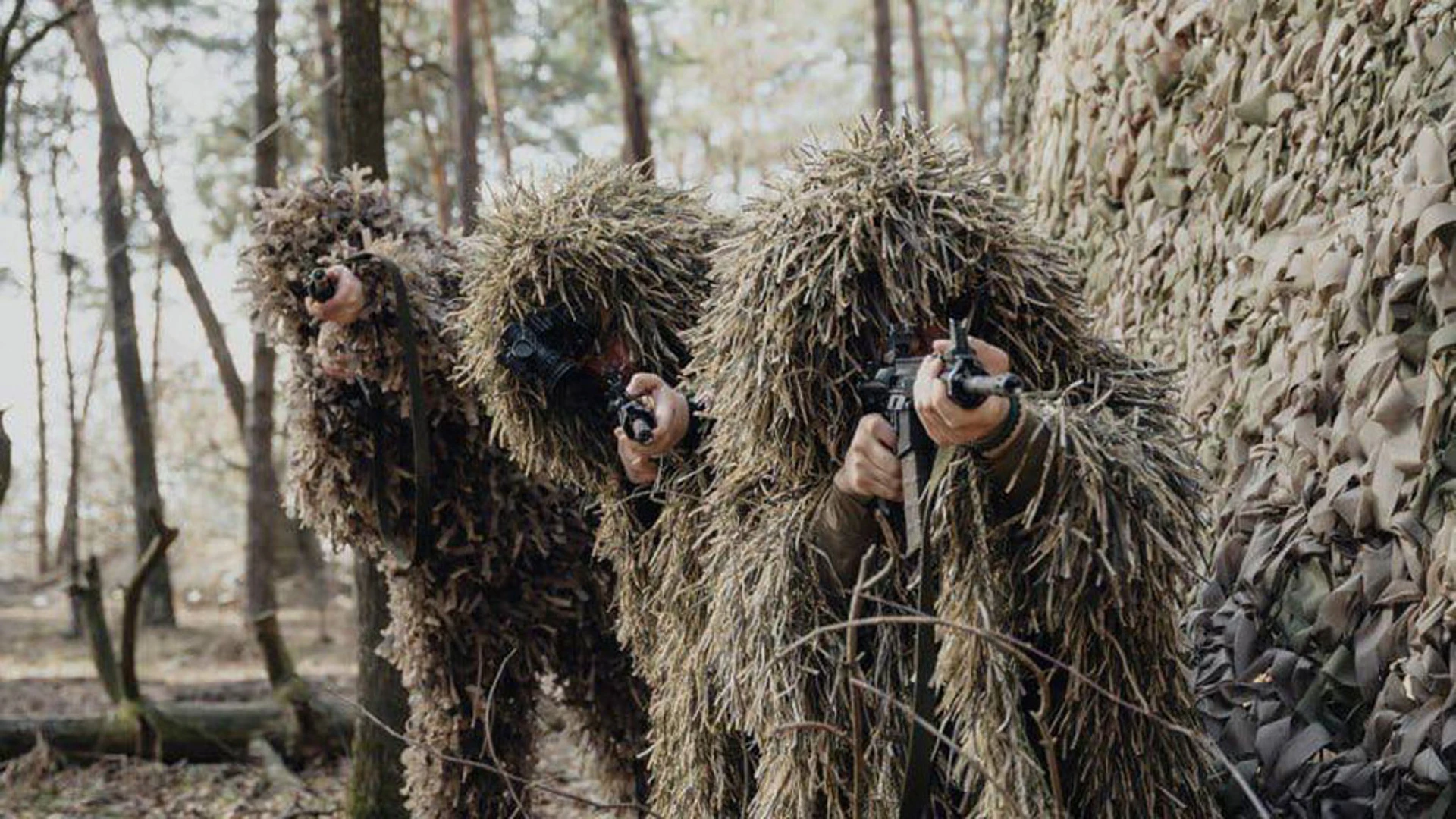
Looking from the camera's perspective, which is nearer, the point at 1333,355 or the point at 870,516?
the point at 870,516

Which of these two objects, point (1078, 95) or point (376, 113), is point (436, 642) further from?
point (1078, 95)

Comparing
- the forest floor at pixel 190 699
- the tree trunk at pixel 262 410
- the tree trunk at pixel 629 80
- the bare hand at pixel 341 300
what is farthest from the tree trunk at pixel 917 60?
the bare hand at pixel 341 300

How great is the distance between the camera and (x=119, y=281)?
9.80m

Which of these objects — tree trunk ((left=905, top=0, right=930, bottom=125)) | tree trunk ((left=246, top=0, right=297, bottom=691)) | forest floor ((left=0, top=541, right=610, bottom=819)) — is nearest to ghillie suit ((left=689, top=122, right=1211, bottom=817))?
forest floor ((left=0, top=541, right=610, bottom=819))

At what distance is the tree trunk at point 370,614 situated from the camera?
4.61 metres

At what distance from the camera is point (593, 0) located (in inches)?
403

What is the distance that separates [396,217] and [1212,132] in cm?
247

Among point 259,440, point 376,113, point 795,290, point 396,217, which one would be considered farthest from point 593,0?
point 795,290

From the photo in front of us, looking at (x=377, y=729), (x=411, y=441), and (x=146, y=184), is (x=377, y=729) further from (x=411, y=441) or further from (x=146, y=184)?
(x=146, y=184)

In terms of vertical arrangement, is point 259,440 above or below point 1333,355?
above

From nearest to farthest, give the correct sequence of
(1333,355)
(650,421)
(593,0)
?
1. (650,421)
2. (1333,355)
3. (593,0)

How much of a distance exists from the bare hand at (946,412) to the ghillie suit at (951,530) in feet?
0.46

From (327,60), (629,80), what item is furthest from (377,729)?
(327,60)

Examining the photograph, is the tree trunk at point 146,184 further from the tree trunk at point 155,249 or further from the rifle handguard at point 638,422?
the rifle handguard at point 638,422
